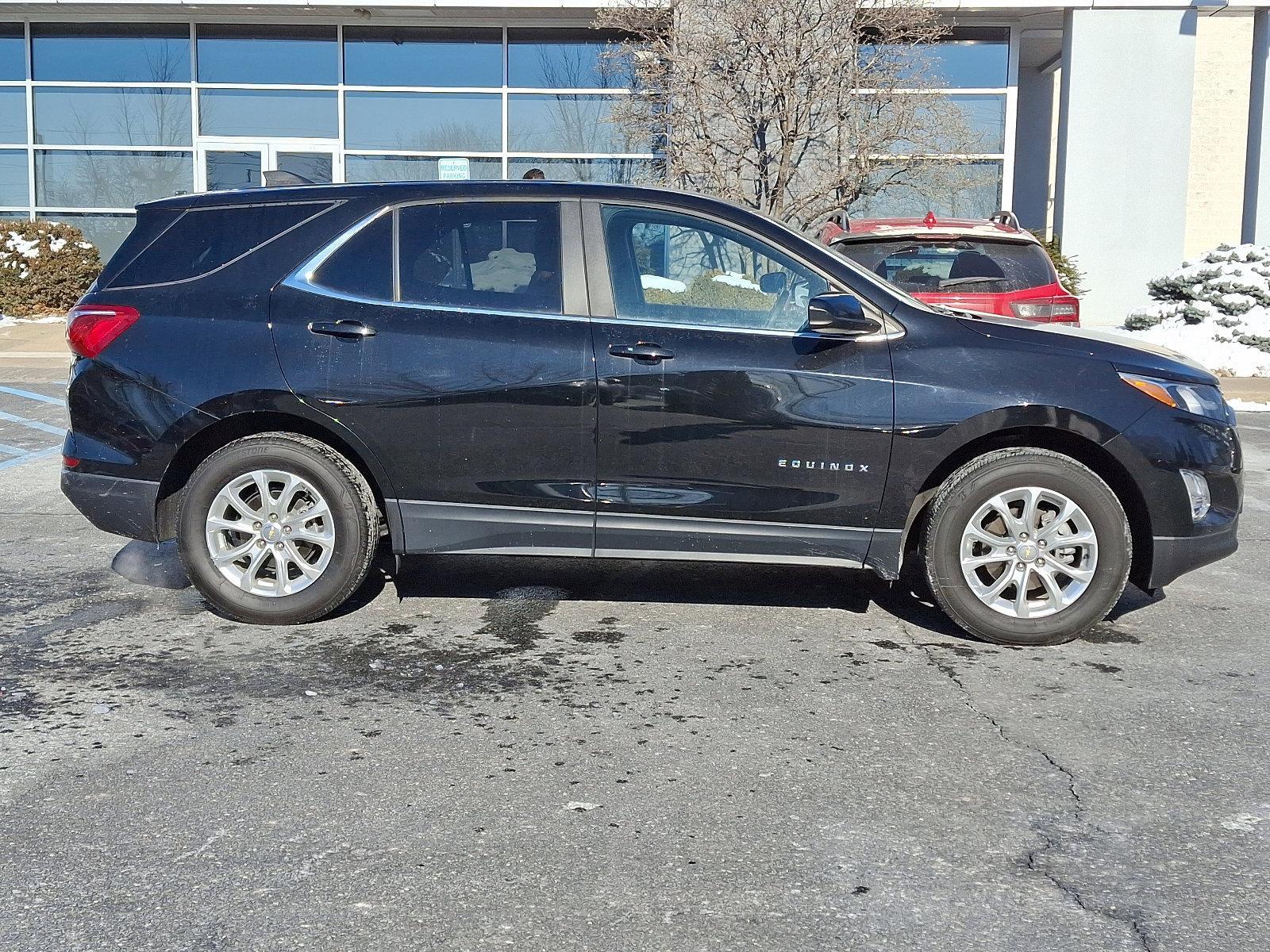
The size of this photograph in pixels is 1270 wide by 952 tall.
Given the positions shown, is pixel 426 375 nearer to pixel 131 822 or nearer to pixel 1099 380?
pixel 131 822

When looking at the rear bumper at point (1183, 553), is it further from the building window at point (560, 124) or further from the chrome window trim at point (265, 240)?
the building window at point (560, 124)

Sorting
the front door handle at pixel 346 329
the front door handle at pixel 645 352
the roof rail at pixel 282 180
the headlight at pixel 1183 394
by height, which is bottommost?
the headlight at pixel 1183 394

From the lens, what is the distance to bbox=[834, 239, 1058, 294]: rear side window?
8320 mm

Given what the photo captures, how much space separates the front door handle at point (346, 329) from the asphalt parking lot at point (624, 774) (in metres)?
1.19

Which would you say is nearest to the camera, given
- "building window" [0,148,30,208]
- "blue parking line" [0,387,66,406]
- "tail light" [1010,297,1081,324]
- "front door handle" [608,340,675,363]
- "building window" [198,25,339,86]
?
"front door handle" [608,340,675,363]

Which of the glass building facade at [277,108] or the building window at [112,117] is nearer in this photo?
the glass building facade at [277,108]

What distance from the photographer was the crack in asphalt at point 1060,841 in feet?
9.85

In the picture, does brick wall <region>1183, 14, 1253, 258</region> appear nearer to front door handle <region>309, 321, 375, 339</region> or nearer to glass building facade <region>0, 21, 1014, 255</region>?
glass building facade <region>0, 21, 1014, 255</region>

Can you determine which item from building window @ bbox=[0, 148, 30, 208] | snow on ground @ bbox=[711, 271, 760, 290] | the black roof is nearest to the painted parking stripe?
the black roof

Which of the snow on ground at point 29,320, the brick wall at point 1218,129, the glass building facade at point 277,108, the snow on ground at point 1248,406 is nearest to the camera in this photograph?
the snow on ground at point 1248,406

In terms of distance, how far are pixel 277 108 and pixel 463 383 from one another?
654 inches

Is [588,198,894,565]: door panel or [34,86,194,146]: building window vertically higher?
[34,86,194,146]: building window

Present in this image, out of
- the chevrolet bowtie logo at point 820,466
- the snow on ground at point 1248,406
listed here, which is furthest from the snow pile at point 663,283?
the snow on ground at point 1248,406

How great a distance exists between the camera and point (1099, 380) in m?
5.12
